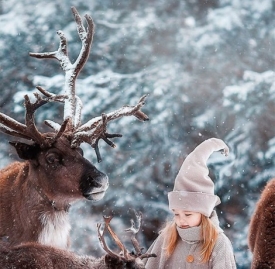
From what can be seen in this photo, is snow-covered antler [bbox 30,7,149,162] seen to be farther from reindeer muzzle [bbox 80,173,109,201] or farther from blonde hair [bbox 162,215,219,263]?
blonde hair [bbox 162,215,219,263]

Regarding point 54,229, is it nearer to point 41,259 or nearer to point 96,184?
point 96,184

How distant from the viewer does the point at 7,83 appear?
17.6ft

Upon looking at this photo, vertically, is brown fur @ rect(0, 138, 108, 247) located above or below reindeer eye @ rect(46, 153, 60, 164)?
below

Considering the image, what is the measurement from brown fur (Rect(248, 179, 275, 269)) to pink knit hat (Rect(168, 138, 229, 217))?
469 millimetres

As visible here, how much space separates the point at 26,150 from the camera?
330cm

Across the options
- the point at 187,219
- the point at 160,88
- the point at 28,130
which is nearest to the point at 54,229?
the point at 28,130

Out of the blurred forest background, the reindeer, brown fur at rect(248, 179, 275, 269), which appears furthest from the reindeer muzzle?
the blurred forest background

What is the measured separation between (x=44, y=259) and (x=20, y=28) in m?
3.88

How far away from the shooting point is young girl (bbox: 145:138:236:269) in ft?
8.50

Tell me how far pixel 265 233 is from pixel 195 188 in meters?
0.60

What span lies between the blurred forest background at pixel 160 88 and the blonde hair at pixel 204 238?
8.60 ft

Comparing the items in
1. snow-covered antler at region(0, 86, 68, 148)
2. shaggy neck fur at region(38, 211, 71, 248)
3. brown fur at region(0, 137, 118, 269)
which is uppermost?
snow-covered antler at region(0, 86, 68, 148)

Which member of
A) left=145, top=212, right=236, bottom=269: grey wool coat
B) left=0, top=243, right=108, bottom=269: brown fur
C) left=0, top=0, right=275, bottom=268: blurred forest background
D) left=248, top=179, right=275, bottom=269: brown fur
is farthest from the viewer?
left=0, top=0, right=275, bottom=268: blurred forest background

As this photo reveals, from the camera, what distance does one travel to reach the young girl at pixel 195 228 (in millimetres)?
2592
